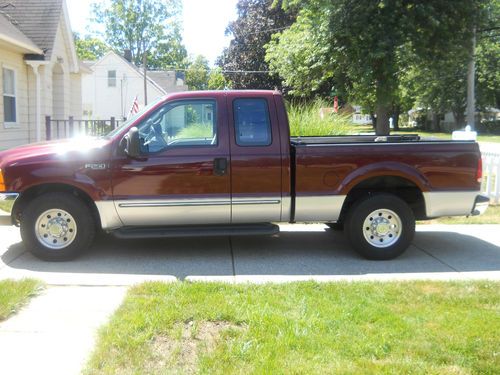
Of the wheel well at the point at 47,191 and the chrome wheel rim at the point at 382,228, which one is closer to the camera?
the wheel well at the point at 47,191

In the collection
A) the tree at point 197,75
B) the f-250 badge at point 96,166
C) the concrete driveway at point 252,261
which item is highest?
the tree at point 197,75

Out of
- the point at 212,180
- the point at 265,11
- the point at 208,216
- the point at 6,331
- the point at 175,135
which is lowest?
the point at 6,331

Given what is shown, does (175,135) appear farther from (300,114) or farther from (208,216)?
(300,114)

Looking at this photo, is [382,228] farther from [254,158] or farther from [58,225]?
[58,225]

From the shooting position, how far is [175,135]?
6457 millimetres

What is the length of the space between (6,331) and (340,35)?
→ 43.2 ft

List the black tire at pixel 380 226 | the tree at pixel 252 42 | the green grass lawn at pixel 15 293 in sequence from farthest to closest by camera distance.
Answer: the tree at pixel 252 42, the black tire at pixel 380 226, the green grass lawn at pixel 15 293

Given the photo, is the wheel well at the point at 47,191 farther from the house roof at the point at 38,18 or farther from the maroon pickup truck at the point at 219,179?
the house roof at the point at 38,18

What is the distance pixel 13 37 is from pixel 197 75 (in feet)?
207

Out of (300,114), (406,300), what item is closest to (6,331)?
(406,300)

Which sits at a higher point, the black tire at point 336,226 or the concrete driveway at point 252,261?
the black tire at point 336,226

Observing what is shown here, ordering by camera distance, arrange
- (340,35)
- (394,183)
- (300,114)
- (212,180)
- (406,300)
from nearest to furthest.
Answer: (406,300), (212,180), (394,183), (300,114), (340,35)

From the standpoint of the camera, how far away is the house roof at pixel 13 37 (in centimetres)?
1265

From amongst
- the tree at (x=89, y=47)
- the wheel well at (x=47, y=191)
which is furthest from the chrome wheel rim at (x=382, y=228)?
the tree at (x=89, y=47)
